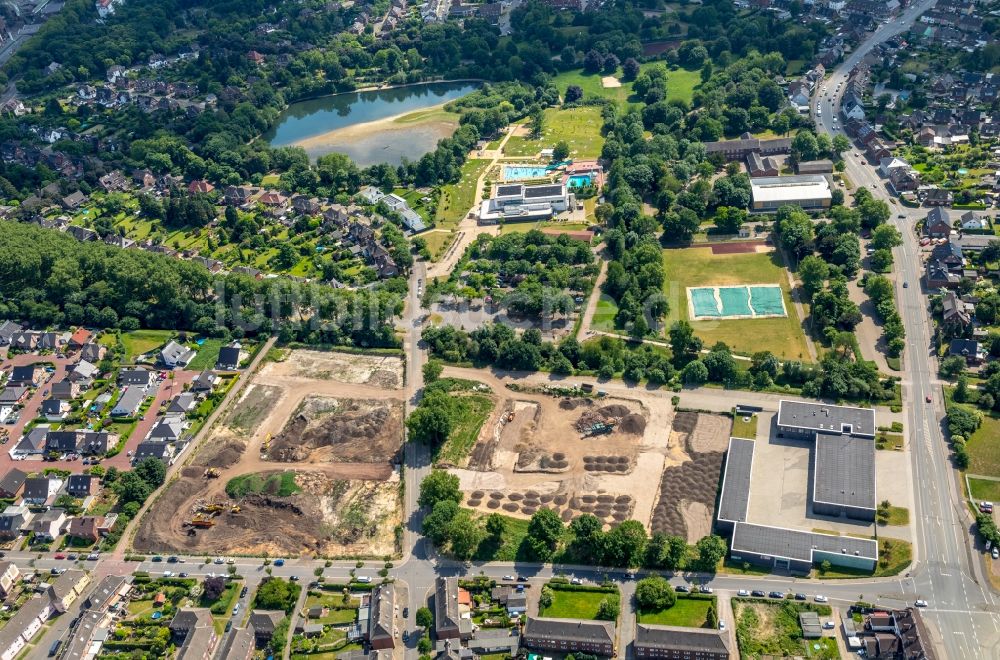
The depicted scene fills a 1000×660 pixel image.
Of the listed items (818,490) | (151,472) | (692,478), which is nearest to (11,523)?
(151,472)

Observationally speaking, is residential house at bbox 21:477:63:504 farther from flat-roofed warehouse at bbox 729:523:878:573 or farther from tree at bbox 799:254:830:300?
tree at bbox 799:254:830:300

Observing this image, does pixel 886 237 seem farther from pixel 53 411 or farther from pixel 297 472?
pixel 53 411

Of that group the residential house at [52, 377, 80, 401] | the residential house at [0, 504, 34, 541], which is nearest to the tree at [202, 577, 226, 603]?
the residential house at [0, 504, 34, 541]

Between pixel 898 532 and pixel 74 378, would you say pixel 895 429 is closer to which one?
pixel 898 532

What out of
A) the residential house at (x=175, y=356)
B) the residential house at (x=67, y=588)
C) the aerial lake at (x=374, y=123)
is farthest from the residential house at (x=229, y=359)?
the aerial lake at (x=374, y=123)

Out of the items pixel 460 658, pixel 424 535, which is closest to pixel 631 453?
pixel 424 535
